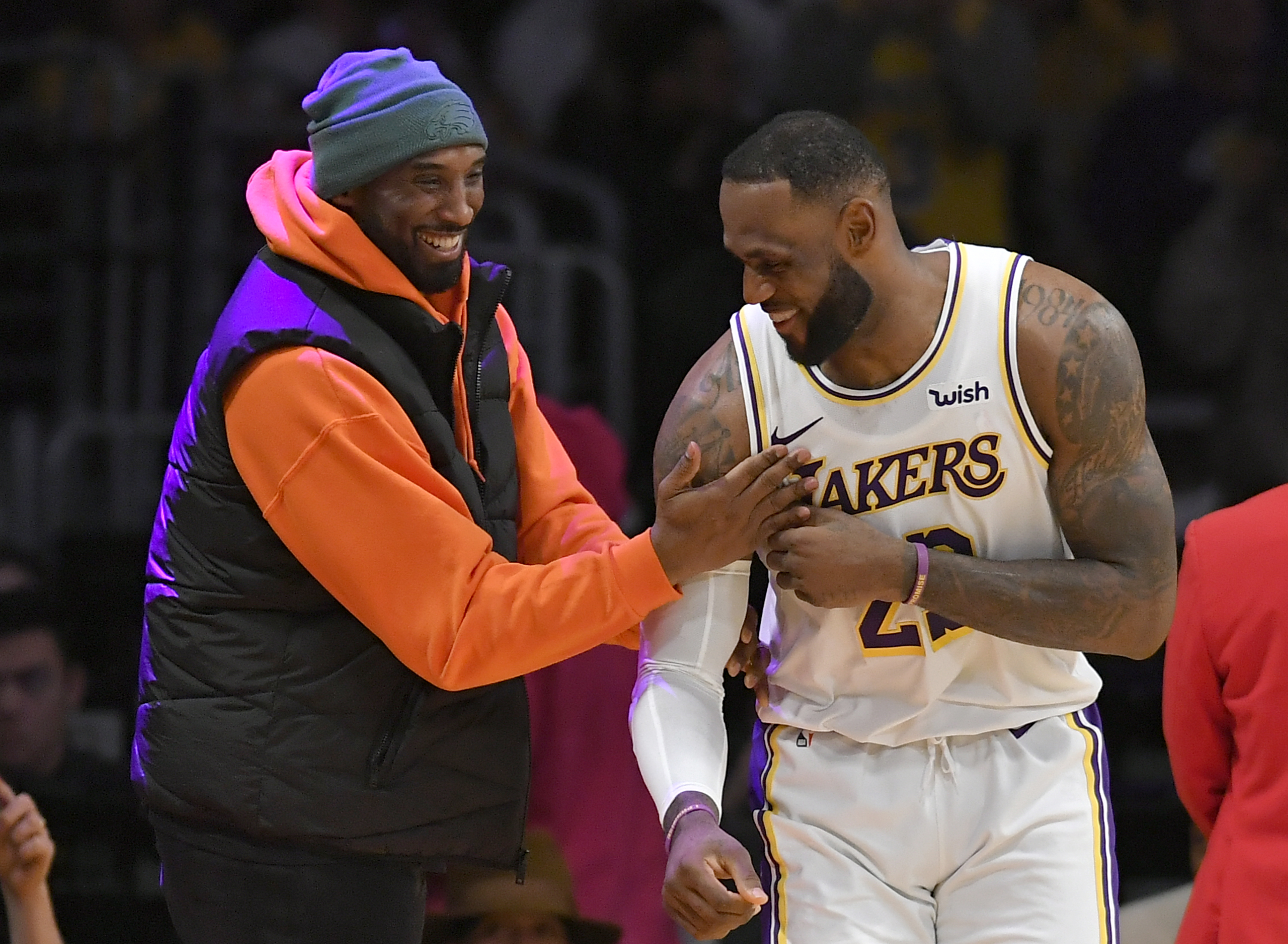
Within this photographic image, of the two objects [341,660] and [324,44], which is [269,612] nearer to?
[341,660]

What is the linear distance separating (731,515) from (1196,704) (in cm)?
106

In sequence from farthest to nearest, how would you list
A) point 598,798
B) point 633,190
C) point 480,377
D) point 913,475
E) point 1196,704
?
Answer: point 633,190, point 598,798, point 1196,704, point 480,377, point 913,475

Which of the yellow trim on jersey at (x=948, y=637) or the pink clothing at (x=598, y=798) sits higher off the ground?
the yellow trim on jersey at (x=948, y=637)

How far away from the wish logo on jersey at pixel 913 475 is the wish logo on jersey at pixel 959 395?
51mm

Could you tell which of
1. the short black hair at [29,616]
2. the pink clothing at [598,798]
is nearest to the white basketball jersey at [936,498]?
the pink clothing at [598,798]

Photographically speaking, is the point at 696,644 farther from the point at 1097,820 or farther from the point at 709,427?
the point at 1097,820

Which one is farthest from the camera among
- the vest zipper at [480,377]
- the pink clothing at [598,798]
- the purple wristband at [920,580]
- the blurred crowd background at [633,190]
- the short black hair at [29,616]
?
the blurred crowd background at [633,190]

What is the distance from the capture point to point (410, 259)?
2.57 meters

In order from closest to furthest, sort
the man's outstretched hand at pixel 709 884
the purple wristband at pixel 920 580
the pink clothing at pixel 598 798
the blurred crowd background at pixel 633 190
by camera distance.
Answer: the man's outstretched hand at pixel 709 884, the purple wristband at pixel 920 580, the pink clothing at pixel 598 798, the blurred crowd background at pixel 633 190

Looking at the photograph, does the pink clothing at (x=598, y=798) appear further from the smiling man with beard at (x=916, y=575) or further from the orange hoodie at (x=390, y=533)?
the orange hoodie at (x=390, y=533)

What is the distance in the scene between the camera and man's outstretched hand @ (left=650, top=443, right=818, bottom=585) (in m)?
2.48

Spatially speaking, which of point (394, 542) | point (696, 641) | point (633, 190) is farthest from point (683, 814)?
point (633, 190)

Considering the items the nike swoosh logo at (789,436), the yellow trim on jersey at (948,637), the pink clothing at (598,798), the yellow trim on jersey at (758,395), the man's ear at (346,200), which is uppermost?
the man's ear at (346,200)

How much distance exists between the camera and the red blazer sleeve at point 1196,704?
2980 mm
